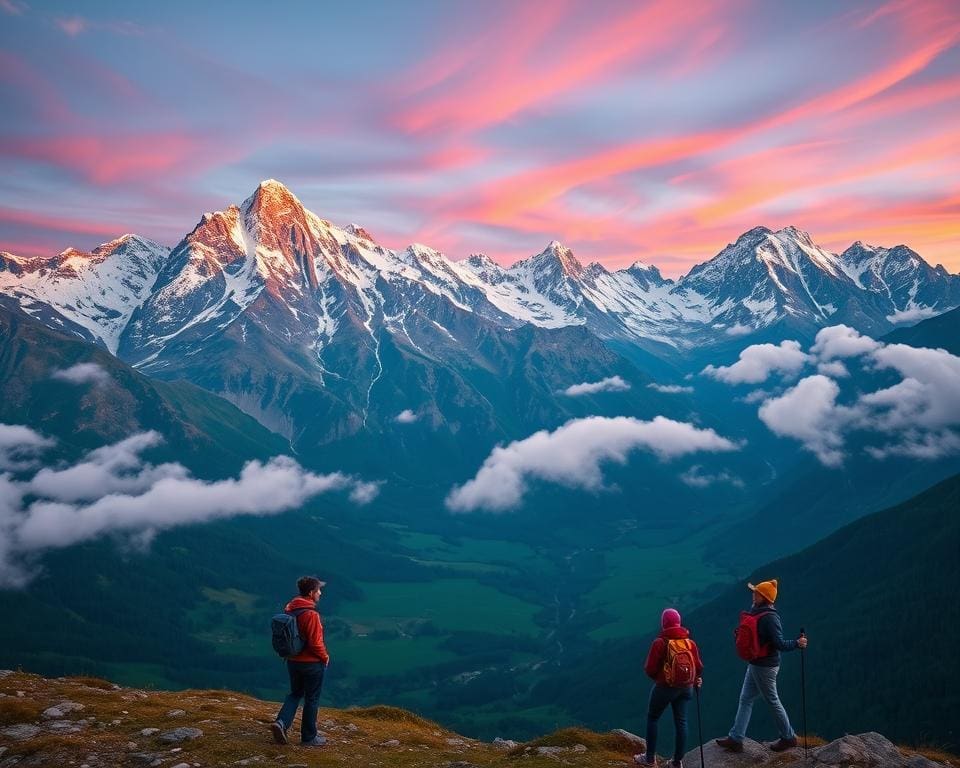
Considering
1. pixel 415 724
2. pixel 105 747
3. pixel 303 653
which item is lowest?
pixel 415 724

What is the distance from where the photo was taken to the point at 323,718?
108 ft

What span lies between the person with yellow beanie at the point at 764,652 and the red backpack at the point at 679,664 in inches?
93.4

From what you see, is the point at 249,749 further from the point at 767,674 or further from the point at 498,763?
the point at 767,674

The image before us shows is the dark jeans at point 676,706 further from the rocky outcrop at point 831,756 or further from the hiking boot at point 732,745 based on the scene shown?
the hiking boot at point 732,745

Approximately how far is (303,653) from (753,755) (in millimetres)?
16430

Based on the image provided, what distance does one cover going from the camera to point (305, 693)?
2438 centimetres

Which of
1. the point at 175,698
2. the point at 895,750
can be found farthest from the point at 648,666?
the point at 175,698

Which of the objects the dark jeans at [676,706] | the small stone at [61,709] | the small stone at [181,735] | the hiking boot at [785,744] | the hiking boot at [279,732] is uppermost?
the dark jeans at [676,706]

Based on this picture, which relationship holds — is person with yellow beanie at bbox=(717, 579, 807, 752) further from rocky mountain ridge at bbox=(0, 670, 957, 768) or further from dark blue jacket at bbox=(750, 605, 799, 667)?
rocky mountain ridge at bbox=(0, 670, 957, 768)

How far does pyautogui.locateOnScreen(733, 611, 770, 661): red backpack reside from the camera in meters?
23.3

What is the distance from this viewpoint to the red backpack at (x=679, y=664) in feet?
71.8

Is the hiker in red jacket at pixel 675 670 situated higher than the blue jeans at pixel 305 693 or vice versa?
the hiker in red jacket at pixel 675 670

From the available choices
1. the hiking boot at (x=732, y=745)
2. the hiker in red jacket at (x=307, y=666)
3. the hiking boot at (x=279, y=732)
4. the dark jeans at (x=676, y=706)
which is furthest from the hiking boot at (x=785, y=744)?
the hiking boot at (x=279, y=732)

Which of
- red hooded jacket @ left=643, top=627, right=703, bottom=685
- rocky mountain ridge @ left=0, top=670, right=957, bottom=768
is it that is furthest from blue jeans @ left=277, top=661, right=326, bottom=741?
red hooded jacket @ left=643, top=627, right=703, bottom=685
